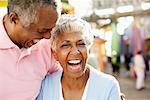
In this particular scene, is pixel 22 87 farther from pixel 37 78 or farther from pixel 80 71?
pixel 80 71

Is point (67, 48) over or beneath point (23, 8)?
beneath

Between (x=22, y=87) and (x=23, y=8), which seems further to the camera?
(x=22, y=87)

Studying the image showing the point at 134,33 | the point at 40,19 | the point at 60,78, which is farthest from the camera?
the point at 134,33

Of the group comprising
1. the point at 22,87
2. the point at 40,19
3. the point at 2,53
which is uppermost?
the point at 40,19

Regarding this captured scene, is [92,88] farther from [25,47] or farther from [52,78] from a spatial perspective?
[25,47]

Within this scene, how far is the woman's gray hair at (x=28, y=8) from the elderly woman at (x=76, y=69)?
0.60ft

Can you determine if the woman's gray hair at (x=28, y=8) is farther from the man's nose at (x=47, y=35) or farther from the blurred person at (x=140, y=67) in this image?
the blurred person at (x=140, y=67)

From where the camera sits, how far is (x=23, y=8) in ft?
7.18

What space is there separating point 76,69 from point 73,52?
0.10 metres

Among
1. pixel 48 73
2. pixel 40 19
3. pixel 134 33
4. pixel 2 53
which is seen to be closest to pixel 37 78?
pixel 48 73

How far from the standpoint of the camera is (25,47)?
2.35 meters

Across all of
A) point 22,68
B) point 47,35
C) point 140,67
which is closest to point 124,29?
point 140,67

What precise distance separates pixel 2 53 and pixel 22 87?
232 mm

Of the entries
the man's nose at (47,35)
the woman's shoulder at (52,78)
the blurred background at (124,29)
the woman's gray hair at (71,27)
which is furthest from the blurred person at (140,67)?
the man's nose at (47,35)
